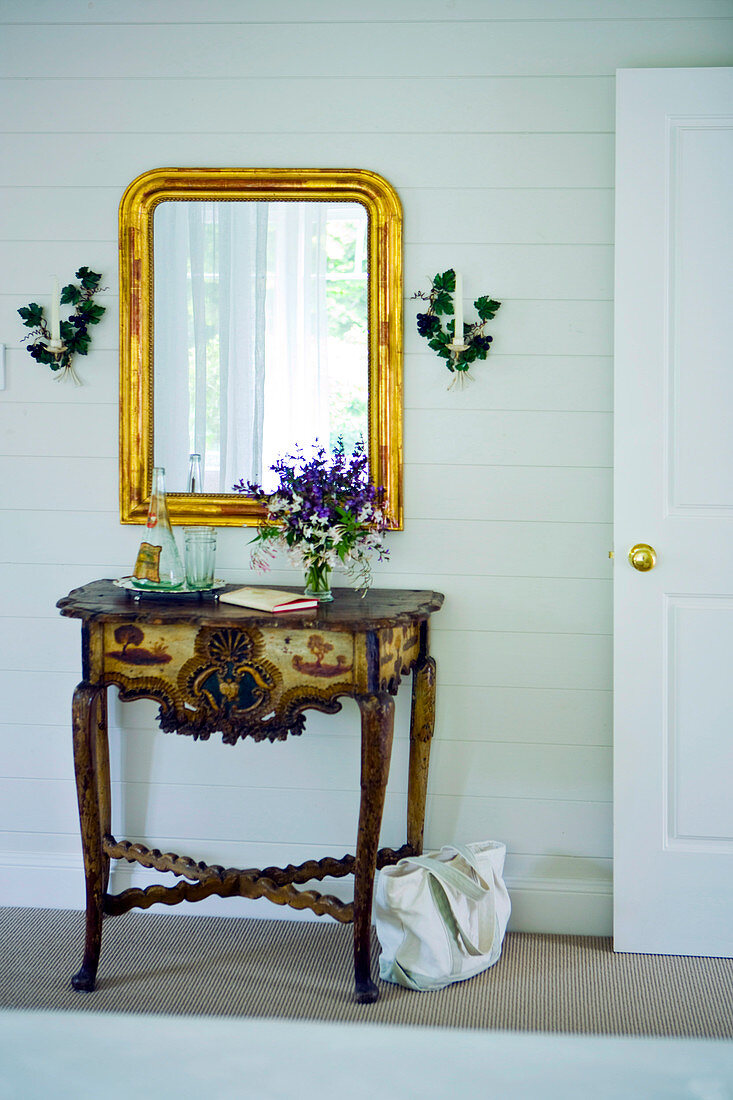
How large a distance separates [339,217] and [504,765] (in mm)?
1548

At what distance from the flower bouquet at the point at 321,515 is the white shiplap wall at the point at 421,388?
8.4 inches

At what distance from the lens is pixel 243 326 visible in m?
2.49

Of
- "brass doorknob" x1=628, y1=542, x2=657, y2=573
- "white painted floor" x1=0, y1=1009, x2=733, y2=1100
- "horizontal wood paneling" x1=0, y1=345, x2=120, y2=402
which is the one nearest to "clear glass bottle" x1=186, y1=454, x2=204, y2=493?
"horizontal wood paneling" x1=0, y1=345, x2=120, y2=402

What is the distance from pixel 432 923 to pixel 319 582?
2.83ft

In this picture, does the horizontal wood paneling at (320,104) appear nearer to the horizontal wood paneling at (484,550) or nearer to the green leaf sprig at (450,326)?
the green leaf sprig at (450,326)

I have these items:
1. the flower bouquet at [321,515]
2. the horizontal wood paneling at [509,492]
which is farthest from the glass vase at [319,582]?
the horizontal wood paneling at [509,492]

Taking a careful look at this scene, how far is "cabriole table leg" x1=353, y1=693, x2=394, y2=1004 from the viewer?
208cm

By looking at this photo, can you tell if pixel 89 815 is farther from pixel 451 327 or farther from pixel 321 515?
pixel 451 327

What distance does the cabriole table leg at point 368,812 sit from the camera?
6.83 feet

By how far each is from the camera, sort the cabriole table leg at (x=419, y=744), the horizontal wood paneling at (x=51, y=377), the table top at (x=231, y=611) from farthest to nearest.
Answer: the horizontal wood paneling at (x=51, y=377)
the cabriole table leg at (x=419, y=744)
the table top at (x=231, y=611)

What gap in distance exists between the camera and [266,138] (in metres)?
2.46

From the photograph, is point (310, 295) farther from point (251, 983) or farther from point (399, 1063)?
point (399, 1063)

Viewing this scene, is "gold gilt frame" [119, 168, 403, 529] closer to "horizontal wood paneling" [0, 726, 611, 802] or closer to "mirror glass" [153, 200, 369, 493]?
"mirror glass" [153, 200, 369, 493]

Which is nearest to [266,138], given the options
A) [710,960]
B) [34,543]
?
[34,543]
